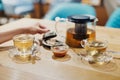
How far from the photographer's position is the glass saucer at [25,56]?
0.96m

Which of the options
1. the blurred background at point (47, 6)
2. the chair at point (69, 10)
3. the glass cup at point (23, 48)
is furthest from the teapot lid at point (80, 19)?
the blurred background at point (47, 6)

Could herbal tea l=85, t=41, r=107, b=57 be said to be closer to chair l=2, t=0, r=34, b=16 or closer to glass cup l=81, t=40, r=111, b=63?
glass cup l=81, t=40, r=111, b=63

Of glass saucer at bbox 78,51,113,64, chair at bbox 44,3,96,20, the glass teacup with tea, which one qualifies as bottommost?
glass saucer at bbox 78,51,113,64

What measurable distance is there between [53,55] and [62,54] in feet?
0.16

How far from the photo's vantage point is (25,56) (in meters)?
1.00

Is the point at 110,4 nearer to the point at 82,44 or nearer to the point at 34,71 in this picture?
the point at 82,44

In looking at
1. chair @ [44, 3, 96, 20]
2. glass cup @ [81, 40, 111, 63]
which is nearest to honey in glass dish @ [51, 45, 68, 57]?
glass cup @ [81, 40, 111, 63]

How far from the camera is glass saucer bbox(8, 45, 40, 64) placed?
96cm

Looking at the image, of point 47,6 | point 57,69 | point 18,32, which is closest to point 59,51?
point 57,69

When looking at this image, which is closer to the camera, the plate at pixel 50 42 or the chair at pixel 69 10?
the plate at pixel 50 42

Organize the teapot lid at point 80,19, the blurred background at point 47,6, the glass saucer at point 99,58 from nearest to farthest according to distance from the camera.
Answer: the glass saucer at point 99,58
the teapot lid at point 80,19
the blurred background at point 47,6

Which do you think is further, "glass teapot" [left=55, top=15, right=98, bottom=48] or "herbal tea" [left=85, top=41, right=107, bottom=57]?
"glass teapot" [left=55, top=15, right=98, bottom=48]

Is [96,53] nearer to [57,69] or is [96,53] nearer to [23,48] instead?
[57,69]

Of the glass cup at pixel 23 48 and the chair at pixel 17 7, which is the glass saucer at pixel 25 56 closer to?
the glass cup at pixel 23 48
